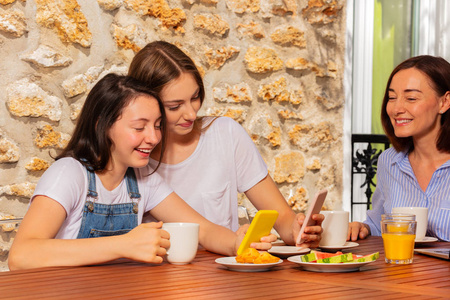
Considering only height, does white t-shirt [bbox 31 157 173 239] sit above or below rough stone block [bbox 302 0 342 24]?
below

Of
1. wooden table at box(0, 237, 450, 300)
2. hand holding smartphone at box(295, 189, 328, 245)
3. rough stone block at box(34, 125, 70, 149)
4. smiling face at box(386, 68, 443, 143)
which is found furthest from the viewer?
rough stone block at box(34, 125, 70, 149)

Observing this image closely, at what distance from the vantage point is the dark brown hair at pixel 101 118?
1.88m

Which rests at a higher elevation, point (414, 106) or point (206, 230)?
point (414, 106)

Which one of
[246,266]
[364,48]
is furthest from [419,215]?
[364,48]

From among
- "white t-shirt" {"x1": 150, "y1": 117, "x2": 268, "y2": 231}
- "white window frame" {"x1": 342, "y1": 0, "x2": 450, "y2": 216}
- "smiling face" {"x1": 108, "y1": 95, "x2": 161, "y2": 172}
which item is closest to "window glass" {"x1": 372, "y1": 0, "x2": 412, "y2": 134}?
"white window frame" {"x1": 342, "y1": 0, "x2": 450, "y2": 216}

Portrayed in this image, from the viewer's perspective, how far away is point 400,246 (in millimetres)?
1509

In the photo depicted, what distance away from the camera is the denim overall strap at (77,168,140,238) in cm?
182

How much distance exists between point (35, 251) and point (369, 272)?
0.79 meters

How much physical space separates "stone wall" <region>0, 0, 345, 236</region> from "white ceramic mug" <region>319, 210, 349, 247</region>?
4.46ft

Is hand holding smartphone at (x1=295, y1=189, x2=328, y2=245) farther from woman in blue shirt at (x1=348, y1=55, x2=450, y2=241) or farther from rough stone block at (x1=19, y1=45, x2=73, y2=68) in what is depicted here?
rough stone block at (x1=19, y1=45, x2=73, y2=68)

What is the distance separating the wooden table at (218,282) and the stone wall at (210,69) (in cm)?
126

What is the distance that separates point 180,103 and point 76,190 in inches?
19.2

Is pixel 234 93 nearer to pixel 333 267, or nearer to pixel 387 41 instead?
pixel 387 41

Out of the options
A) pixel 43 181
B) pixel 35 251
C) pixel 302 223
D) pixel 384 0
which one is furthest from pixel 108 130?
pixel 384 0
